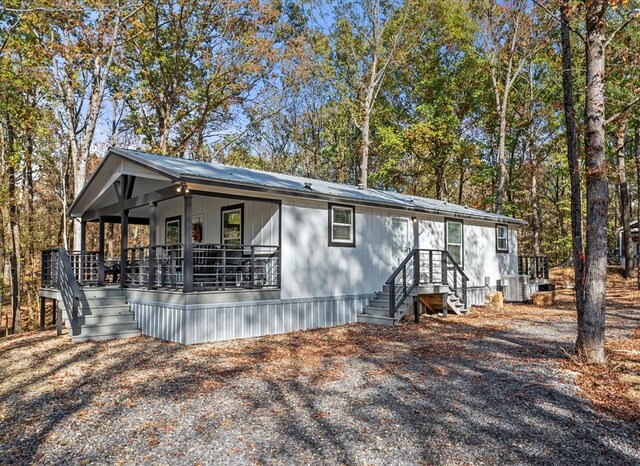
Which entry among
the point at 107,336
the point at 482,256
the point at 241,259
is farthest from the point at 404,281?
A: the point at 107,336

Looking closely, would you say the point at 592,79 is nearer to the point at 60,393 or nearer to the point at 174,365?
the point at 174,365

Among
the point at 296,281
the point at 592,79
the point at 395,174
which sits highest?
the point at 395,174

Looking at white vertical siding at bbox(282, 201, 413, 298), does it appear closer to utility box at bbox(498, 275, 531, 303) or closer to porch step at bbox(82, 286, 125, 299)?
porch step at bbox(82, 286, 125, 299)

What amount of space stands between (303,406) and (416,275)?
6941mm

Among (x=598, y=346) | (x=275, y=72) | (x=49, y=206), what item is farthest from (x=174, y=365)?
(x=49, y=206)

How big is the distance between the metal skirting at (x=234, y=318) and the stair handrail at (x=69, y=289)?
126cm

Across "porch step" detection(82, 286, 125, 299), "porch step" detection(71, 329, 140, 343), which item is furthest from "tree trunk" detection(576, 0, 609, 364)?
"porch step" detection(82, 286, 125, 299)

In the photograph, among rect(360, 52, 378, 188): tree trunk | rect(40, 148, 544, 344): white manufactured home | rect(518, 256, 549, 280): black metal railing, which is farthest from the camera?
rect(360, 52, 378, 188): tree trunk

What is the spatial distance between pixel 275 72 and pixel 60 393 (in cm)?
1967

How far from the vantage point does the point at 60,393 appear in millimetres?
5734

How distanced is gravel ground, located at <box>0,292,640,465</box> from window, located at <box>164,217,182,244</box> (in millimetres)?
4850

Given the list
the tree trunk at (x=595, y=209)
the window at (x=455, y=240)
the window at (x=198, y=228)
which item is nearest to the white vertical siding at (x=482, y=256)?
the window at (x=455, y=240)

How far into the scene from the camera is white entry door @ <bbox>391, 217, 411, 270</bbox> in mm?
12734

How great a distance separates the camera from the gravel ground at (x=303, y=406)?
12.9 feet
